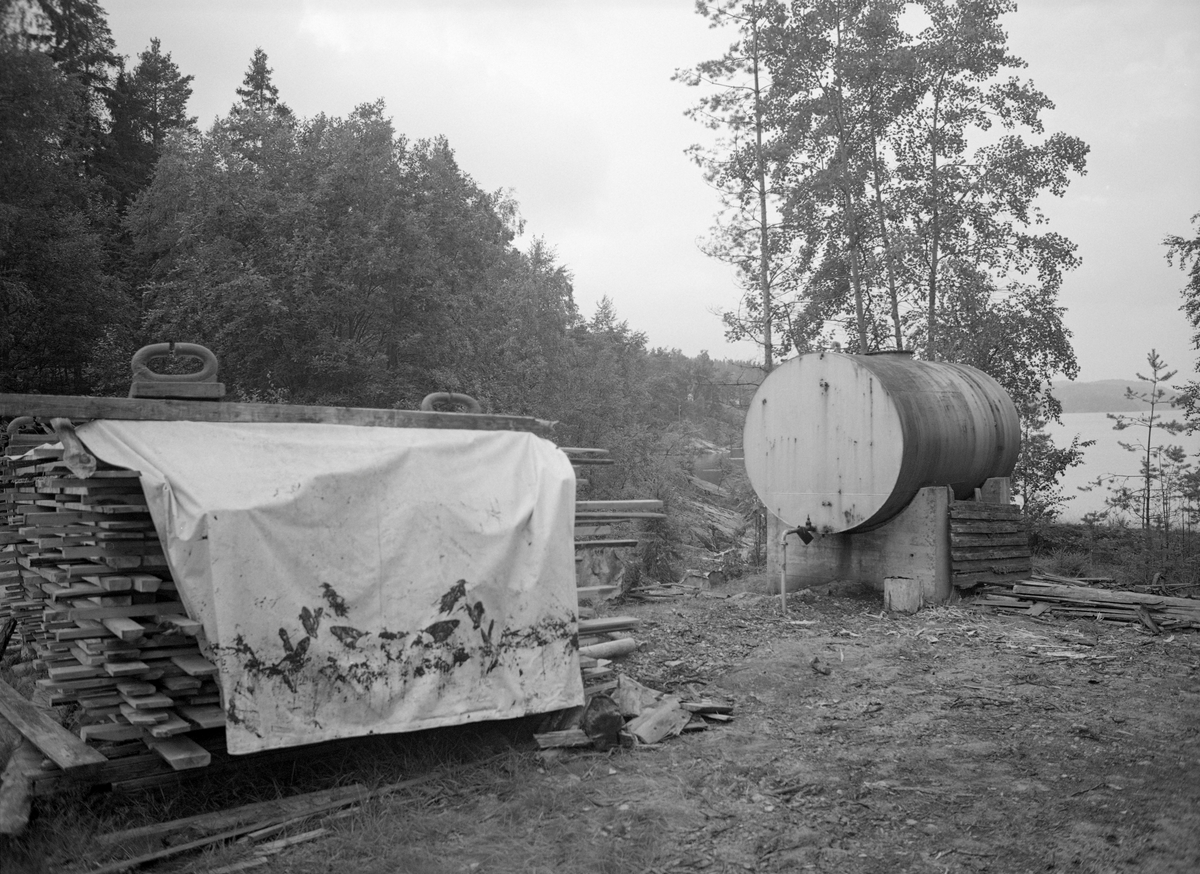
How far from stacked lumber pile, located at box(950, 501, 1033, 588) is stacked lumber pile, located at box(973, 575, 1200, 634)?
0.29 meters

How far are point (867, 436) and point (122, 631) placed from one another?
26.4ft

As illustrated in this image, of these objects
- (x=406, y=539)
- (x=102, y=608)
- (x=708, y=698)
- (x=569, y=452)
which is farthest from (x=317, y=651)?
(x=708, y=698)

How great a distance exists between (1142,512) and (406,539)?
1506 centimetres

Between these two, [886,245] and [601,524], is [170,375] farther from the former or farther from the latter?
[886,245]

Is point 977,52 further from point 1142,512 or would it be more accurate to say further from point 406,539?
point 406,539

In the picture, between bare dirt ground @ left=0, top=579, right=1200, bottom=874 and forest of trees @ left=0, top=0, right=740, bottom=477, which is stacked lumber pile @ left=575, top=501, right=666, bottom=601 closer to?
bare dirt ground @ left=0, top=579, right=1200, bottom=874

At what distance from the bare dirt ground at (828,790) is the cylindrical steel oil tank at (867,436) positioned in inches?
110

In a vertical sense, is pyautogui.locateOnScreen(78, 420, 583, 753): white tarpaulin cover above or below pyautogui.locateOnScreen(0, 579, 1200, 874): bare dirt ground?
above

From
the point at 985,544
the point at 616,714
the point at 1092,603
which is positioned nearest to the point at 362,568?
the point at 616,714

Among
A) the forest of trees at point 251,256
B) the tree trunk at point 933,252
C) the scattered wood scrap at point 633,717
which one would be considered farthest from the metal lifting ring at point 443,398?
the tree trunk at point 933,252

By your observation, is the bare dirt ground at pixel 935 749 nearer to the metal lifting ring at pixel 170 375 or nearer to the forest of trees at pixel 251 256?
the metal lifting ring at pixel 170 375

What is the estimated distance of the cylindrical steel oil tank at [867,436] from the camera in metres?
10.1

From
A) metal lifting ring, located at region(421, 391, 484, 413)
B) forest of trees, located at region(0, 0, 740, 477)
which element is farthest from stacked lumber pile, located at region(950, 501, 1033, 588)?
forest of trees, located at region(0, 0, 740, 477)

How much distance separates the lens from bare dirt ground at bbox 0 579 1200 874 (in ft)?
13.5
